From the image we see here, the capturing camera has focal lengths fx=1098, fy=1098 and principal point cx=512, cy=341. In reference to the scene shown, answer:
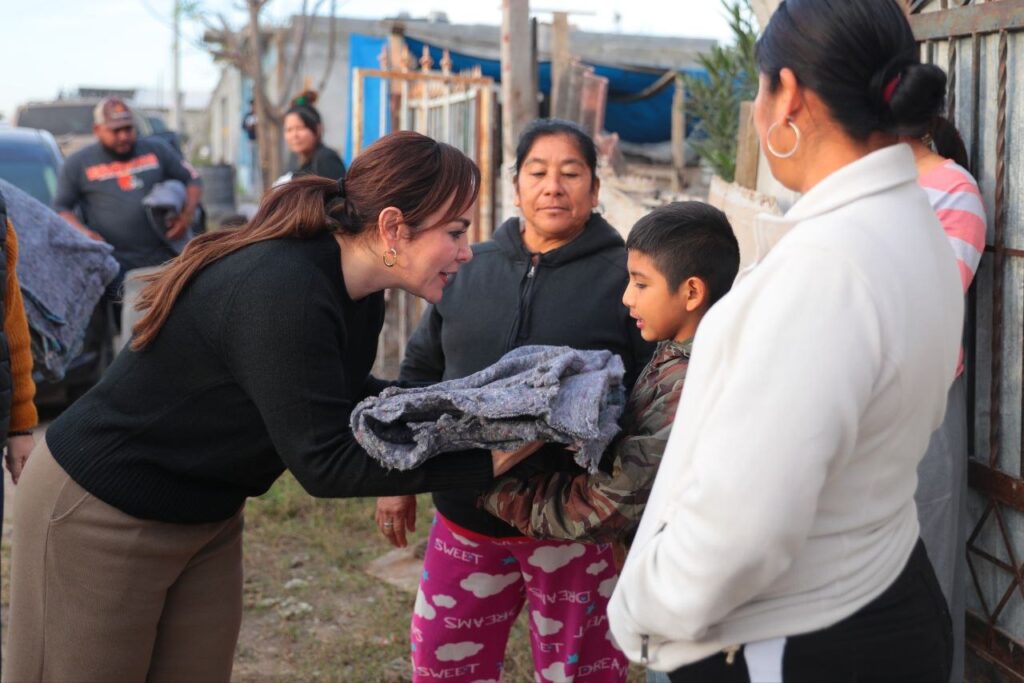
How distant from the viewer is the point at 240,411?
2395mm

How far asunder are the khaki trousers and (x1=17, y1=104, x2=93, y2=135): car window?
706 inches

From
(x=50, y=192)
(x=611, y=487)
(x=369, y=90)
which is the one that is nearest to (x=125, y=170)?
(x=50, y=192)

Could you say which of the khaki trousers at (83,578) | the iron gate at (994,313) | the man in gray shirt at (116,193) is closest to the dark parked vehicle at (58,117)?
the man in gray shirt at (116,193)

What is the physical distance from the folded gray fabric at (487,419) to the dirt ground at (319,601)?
2.12 m

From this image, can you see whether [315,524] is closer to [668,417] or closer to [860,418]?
[668,417]

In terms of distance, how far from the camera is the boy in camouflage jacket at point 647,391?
2303 mm

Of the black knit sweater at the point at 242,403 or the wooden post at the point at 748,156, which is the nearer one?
the black knit sweater at the point at 242,403

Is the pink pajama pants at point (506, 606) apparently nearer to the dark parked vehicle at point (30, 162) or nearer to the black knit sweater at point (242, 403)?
the black knit sweater at point (242, 403)

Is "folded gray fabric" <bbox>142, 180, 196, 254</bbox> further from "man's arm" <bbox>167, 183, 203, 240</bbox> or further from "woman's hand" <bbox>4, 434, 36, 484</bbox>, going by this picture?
"woman's hand" <bbox>4, 434, 36, 484</bbox>

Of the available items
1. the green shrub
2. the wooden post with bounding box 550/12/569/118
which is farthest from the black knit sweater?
the wooden post with bounding box 550/12/569/118

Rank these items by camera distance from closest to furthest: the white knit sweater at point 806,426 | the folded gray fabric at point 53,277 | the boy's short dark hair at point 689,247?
1. the white knit sweater at point 806,426
2. the boy's short dark hair at point 689,247
3. the folded gray fabric at point 53,277

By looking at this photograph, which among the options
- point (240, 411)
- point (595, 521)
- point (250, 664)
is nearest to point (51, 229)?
point (250, 664)

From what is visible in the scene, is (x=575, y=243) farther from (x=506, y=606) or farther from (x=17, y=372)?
(x=17, y=372)

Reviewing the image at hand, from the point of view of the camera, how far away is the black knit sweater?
7.23 ft
